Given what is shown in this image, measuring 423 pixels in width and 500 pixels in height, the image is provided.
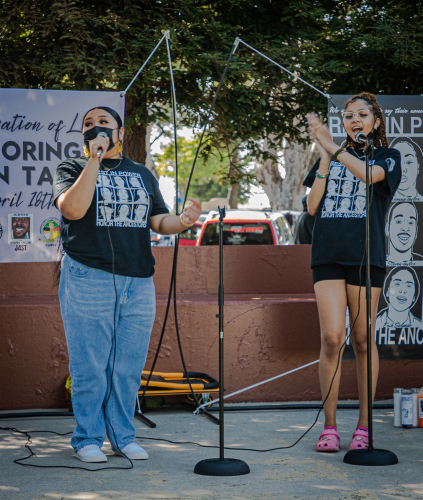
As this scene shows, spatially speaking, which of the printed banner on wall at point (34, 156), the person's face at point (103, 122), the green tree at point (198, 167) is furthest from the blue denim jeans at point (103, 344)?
the green tree at point (198, 167)

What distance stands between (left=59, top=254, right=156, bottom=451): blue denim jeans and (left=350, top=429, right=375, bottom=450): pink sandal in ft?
4.24

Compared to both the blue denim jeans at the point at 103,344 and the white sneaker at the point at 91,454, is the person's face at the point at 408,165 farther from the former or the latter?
the white sneaker at the point at 91,454

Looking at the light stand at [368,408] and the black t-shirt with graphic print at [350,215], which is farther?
the black t-shirt with graphic print at [350,215]

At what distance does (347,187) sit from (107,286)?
5.16ft

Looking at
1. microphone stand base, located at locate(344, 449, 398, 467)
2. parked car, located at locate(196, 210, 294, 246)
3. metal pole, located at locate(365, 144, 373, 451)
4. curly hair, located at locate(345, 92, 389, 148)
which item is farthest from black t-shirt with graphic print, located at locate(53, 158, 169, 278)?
parked car, located at locate(196, 210, 294, 246)

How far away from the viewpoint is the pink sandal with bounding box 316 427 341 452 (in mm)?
3832

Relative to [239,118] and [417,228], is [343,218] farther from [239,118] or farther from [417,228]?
[239,118]

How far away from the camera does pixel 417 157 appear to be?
5.36 m

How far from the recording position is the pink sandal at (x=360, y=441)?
3.77 meters

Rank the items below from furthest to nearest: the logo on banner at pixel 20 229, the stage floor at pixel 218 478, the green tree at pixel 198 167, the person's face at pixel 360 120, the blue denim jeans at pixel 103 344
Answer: the green tree at pixel 198 167, the logo on banner at pixel 20 229, the person's face at pixel 360 120, the blue denim jeans at pixel 103 344, the stage floor at pixel 218 478

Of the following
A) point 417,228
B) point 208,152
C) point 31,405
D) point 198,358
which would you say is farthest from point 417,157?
point 31,405

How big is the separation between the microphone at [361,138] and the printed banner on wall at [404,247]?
1.71 metres

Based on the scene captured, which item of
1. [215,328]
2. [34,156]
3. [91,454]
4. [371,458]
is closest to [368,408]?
[371,458]

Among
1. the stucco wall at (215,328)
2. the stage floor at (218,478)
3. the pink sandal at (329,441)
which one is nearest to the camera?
the stage floor at (218,478)
